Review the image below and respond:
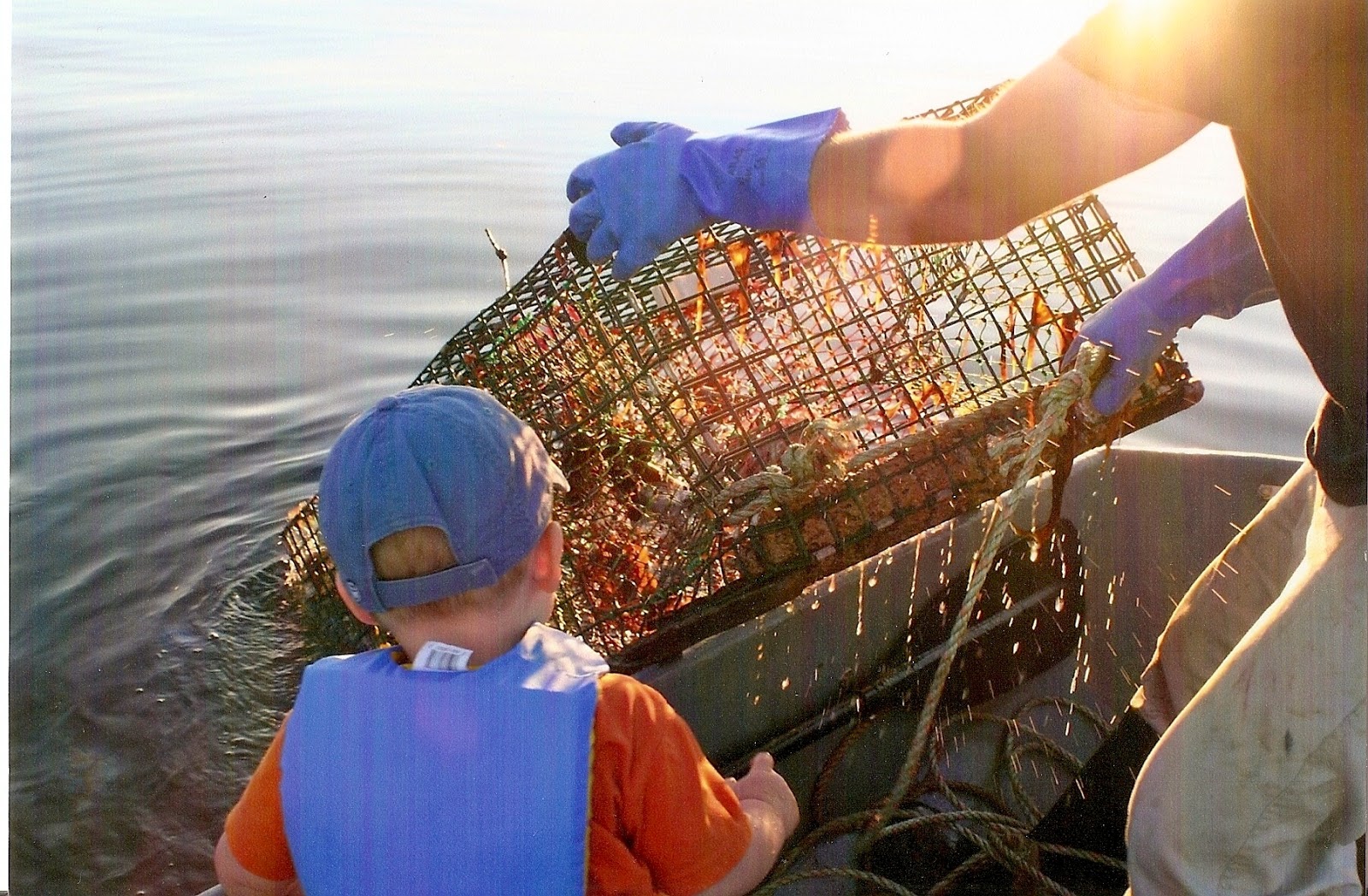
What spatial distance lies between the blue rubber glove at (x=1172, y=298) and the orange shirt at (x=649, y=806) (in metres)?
1.42

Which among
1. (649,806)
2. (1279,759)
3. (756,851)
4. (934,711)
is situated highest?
(649,806)

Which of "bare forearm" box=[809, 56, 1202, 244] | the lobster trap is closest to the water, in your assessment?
the lobster trap

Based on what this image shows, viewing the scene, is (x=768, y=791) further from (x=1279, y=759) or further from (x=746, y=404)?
(x=746, y=404)

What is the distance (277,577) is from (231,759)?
96cm

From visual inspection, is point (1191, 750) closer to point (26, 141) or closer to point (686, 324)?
point (686, 324)

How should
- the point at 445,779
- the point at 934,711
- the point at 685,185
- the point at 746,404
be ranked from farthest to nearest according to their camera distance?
the point at 746,404 < the point at 934,711 < the point at 685,185 < the point at 445,779

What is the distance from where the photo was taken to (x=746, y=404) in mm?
2729

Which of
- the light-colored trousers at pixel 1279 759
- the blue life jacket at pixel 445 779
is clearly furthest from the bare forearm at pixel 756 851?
the light-colored trousers at pixel 1279 759

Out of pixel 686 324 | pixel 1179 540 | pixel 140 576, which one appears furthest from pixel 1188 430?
pixel 140 576

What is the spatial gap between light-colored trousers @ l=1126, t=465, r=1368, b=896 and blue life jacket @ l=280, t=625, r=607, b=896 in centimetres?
93

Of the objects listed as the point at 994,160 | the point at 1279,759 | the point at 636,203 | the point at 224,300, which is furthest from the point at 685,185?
the point at 224,300

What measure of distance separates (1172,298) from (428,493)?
1782 millimetres

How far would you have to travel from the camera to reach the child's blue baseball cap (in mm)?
1527

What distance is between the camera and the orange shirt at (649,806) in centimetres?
153
